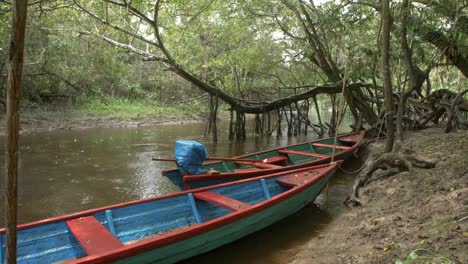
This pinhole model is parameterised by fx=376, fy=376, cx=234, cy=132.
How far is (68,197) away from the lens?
7.57 m

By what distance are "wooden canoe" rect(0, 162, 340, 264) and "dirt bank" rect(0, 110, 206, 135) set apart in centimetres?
1332

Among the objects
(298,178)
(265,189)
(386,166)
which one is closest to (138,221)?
(265,189)

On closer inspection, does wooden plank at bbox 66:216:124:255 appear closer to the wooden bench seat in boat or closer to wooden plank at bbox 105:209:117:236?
wooden plank at bbox 105:209:117:236

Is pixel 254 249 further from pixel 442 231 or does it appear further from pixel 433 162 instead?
pixel 433 162

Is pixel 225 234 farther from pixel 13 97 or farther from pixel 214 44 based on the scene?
pixel 214 44

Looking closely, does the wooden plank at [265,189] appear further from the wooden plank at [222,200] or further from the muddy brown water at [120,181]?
the wooden plank at [222,200]

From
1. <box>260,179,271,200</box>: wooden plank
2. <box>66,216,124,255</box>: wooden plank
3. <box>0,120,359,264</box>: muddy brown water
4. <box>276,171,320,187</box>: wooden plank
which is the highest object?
<box>276,171,320,187</box>: wooden plank

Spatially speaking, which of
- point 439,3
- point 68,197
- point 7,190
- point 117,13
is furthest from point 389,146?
point 117,13

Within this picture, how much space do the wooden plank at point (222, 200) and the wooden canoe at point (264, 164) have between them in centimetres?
87

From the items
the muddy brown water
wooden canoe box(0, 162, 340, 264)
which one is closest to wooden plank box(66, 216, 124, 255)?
wooden canoe box(0, 162, 340, 264)

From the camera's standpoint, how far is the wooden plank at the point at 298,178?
6.12m

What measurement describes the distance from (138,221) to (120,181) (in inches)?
166

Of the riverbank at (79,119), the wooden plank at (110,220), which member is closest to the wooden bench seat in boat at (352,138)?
the wooden plank at (110,220)

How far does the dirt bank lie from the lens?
16.9m
